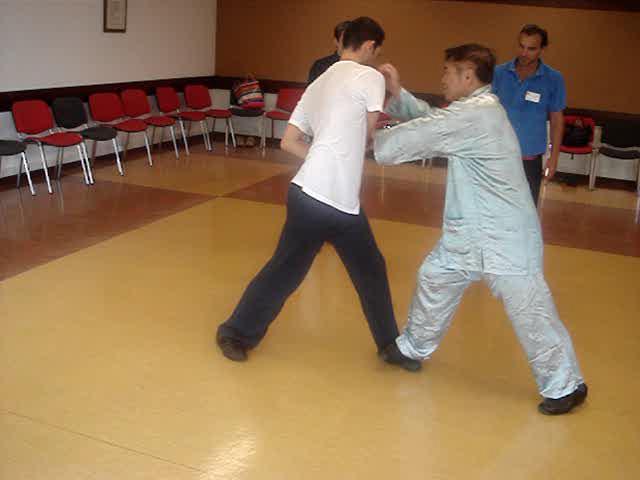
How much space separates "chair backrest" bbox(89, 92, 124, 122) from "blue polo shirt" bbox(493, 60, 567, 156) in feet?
16.7

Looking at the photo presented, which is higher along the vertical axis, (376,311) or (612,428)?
(376,311)

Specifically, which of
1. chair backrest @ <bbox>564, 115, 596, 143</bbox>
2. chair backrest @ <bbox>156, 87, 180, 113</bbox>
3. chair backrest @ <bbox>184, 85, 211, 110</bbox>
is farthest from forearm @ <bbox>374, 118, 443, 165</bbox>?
chair backrest @ <bbox>184, 85, 211, 110</bbox>

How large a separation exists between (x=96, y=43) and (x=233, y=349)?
5.98 metres

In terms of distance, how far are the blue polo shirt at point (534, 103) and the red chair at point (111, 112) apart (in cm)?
484

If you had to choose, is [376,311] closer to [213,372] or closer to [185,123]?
[213,372]

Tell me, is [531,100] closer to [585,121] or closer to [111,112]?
[585,121]

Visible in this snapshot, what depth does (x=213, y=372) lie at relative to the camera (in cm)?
339

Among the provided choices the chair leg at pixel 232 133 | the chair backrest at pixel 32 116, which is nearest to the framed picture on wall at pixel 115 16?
the chair backrest at pixel 32 116

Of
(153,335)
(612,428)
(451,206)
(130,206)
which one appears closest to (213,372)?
(153,335)

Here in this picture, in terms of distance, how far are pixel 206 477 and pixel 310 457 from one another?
1.30 feet

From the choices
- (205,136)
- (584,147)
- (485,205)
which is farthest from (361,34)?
(205,136)

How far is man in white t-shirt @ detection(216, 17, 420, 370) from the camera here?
3066 millimetres

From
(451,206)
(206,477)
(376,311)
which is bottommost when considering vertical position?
(206,477)

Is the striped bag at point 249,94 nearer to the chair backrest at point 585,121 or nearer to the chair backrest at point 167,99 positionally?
the chair backrest at point 167,99
